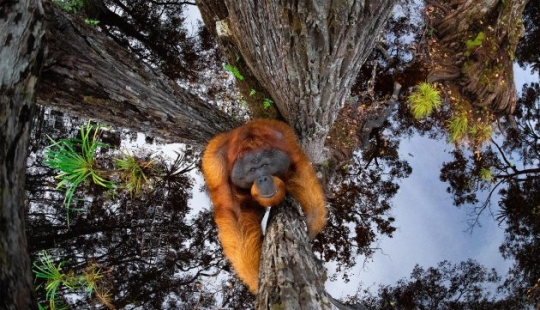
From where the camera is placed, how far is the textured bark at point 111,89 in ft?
8.00

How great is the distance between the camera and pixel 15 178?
1.70 m

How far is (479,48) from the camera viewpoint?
549 centimetres

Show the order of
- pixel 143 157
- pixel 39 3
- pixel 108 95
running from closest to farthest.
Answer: pixel 39 3 → pixel 108 95 → pixel 143 157

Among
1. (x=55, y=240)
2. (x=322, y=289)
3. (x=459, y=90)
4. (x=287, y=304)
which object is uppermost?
(x=459, y=90)

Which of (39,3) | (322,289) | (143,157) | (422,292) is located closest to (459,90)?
(422,292)

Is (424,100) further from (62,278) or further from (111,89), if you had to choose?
(62,278)

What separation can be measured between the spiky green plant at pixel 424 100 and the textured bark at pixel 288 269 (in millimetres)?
3400

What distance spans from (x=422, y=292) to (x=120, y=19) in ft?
18.7

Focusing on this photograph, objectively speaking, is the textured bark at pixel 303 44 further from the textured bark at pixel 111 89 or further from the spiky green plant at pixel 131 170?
the spiky green plant at pixel 131 170

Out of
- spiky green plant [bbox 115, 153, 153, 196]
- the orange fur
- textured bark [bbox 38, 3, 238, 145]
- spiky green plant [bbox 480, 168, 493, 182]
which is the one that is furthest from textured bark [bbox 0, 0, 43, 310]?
spiky green plant [bbox 480, 168, 493, 182]

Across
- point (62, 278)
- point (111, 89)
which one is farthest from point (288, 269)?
point (62, 278)

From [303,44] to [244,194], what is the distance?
1.04 metres

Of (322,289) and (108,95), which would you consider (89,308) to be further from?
(322,289)

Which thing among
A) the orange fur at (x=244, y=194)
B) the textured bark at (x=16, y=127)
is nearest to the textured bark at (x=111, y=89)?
the textured bark at (x=16, y=127)
